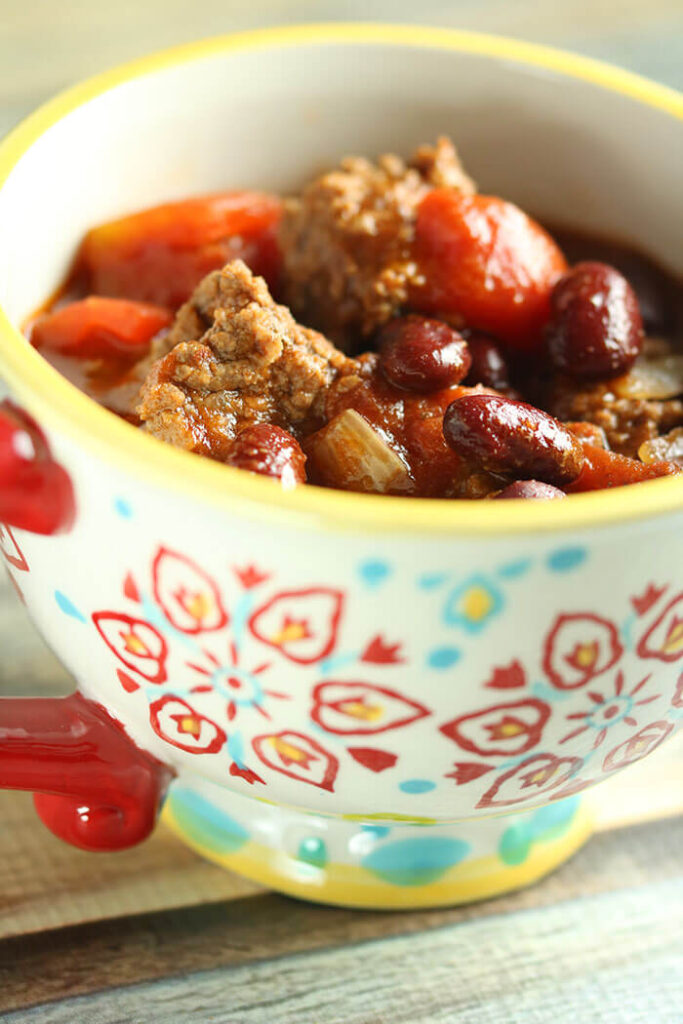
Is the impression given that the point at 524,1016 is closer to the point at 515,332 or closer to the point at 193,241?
the point at 515,332

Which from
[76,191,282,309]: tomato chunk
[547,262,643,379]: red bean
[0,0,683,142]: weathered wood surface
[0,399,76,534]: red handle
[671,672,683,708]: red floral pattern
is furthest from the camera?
[0,0,683,142]: weathered wood surface

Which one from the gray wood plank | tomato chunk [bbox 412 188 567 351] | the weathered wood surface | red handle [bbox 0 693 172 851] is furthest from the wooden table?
the weathered wood surface

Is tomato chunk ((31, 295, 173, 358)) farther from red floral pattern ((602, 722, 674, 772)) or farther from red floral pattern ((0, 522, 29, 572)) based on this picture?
red floral pattern ((602, 722, 674, 772))

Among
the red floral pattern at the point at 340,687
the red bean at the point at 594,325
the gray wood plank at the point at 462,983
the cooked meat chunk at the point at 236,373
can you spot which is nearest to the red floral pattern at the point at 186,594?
the red floral pattern at the point at 340,687

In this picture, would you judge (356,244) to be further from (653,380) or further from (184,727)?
(184,727)

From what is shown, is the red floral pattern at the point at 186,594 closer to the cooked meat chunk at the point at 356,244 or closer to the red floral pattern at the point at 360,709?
the red floral pattern at the point at 360,709
